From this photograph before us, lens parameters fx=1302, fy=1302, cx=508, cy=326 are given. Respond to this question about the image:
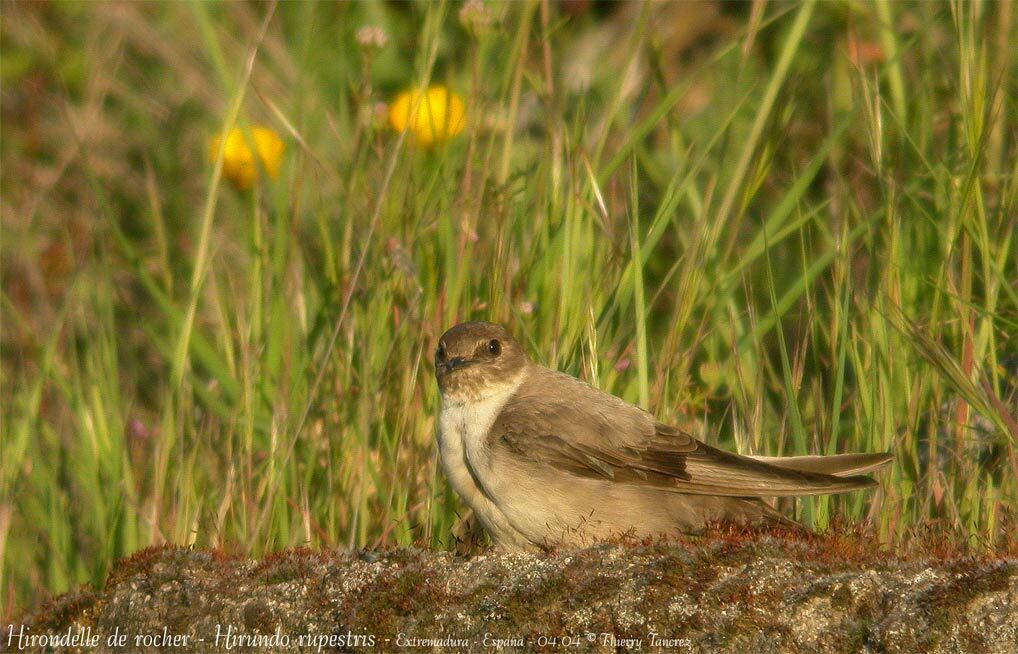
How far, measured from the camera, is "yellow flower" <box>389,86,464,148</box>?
206 inches

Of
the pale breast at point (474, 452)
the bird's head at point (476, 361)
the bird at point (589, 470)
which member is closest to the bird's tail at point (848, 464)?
the bird at point (589, 470)

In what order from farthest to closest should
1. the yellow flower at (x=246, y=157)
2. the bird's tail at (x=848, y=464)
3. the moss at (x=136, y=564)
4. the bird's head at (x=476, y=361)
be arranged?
the yellow flower at (x=246, y=157) → the bird's head at (x=476, y=361) → the bird's tail at (x=848, y=464) → the moss at (x=136, y=564)

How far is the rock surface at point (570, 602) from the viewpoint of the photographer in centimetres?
279

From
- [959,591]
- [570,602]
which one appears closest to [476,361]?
[570,602]

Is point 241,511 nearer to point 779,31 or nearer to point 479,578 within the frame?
point 479,578

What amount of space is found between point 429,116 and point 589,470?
1.74m

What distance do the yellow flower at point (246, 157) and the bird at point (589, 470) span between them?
7.46 ft

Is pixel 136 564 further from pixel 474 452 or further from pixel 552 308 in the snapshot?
pixel 552 308

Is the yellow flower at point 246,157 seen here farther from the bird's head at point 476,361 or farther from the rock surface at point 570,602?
the rock surface at point 570,602

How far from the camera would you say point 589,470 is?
14.0 ft

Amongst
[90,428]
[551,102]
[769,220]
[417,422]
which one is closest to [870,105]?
[769,220]

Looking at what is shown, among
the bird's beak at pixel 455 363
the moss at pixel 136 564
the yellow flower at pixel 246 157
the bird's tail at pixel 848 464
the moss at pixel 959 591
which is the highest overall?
the yellow flower at pixel 246 157

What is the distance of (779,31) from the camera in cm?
790

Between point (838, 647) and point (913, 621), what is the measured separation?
168 millimetres
